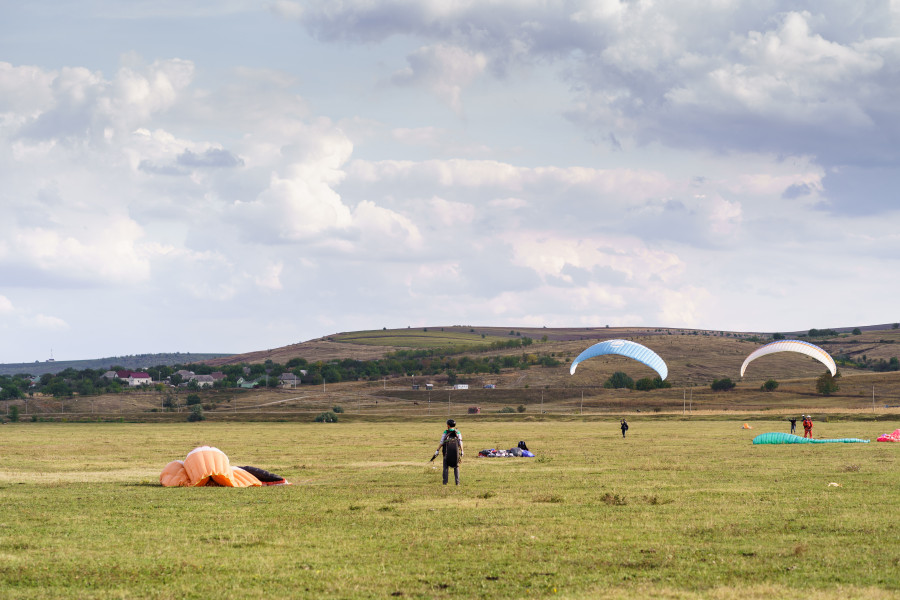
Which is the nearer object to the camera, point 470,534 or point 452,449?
point 470,534

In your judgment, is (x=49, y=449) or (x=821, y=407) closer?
(x=49, y=449)

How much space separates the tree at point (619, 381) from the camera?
12488 centimetres

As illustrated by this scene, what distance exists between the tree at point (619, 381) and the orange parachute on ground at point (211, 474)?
104436mm

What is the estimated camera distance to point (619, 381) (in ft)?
416

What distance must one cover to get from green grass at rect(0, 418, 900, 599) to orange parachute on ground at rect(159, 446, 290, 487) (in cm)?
66

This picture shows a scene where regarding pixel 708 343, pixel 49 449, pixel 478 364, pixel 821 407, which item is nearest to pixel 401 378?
pixel 478 364

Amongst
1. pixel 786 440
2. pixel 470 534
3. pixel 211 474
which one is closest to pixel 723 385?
pixel 786 440

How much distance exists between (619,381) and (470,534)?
11582 centimetres

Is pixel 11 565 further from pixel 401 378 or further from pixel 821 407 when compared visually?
pixel 401 378

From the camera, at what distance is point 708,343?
17588 centimetres

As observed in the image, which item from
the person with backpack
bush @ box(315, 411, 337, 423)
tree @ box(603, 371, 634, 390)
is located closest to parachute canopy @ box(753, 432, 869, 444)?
the person with backpack

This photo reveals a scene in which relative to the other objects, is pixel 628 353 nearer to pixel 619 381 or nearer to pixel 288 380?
pixel 619 381

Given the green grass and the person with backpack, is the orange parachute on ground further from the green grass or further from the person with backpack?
the person with backpack

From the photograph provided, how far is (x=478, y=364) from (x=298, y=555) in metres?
145
